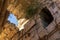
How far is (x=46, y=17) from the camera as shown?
575 centimetres

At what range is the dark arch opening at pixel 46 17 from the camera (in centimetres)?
559

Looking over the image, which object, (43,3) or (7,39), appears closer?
(43,3)

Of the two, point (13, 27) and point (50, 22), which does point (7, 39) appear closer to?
point (13, 27)

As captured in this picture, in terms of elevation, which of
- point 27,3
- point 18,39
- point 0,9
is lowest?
point 0,9

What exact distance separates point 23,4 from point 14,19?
0.54 meters

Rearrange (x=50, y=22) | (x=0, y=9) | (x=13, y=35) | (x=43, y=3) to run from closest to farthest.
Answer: (x=0, y=9) < (x=50, y=22) < (x=43, y=3) < (x=13, y=35)

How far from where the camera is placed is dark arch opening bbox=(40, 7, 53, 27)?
18.3ft

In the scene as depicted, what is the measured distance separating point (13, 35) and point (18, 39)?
24 centimetres

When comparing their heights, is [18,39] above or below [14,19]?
below

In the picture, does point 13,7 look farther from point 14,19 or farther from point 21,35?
point 21,35

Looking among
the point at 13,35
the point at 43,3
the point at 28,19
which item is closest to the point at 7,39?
the point at 13,35

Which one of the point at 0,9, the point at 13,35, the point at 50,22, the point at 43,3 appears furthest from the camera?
the point at 13,35

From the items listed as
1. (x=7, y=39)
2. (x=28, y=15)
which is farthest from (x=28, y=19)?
(x=7, y=39)

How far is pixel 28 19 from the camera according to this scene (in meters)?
6.07
